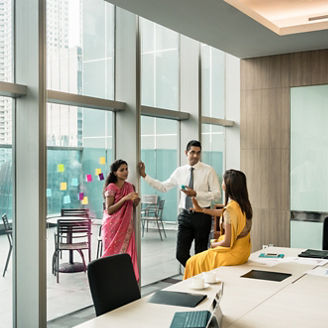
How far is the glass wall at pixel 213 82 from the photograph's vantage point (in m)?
7.09

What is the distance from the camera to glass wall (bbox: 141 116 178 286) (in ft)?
19.1

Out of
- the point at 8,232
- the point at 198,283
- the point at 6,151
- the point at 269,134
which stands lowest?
the point at 198,283

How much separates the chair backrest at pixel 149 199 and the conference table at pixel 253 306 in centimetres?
254

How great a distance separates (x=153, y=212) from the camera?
19.6 feet

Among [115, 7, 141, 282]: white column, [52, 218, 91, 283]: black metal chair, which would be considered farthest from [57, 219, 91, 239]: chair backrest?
[115, 7, 141, 282]: white column

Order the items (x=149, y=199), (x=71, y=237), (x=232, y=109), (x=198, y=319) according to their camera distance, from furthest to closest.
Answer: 1. (x=232, y=109)
2. (x=149, y=199)
3. (x=71, y=237)
4. (x=198, y=319)

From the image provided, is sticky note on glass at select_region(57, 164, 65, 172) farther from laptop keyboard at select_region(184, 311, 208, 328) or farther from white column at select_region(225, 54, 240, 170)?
white column at select_region(225, 54, 240, 170)

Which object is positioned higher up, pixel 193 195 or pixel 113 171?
pixel 113 171

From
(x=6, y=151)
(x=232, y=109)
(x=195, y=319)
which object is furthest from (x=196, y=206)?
(x=195, y=319)

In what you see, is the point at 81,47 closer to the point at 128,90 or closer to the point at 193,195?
the point at 128,90

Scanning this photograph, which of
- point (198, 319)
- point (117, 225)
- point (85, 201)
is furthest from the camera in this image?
point (117, 225)

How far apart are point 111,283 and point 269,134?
427 centimetres

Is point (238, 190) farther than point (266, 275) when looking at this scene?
Yes

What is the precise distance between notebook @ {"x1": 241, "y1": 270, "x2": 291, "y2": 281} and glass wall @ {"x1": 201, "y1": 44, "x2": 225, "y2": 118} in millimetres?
4028
